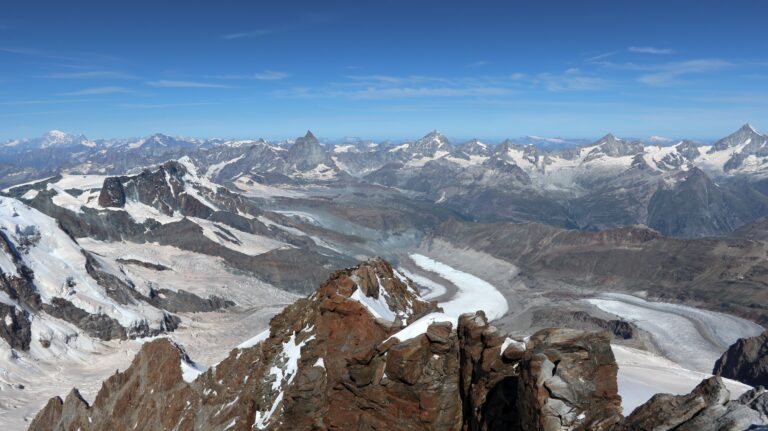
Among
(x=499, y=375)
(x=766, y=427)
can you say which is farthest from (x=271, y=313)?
(x=766, y=427)

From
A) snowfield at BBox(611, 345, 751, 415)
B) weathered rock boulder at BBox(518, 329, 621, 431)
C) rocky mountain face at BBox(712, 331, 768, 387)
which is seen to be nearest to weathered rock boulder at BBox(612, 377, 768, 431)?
weathered rock boulder at BBox(518, 329, 621, 431)

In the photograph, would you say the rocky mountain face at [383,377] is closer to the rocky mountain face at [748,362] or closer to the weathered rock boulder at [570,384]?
the weathered rock boulder at [570,384]

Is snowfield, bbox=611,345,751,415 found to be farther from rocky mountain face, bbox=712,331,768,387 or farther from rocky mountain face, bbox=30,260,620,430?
rocky mountain face, bbox=712,331,768,387

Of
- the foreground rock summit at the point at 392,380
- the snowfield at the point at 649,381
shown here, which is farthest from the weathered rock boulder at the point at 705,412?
the snowfield at the point at 649,381

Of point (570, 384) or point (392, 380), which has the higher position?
point (570, 384)

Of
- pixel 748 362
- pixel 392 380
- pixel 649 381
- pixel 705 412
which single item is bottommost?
pixel 748 362

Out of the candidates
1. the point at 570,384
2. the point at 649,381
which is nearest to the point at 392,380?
the point at 570,384

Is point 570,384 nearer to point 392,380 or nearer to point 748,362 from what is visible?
point 392,380
